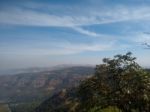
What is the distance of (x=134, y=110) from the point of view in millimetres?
66125

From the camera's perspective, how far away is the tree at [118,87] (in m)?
63.8

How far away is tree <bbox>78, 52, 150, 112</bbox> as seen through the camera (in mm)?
63844

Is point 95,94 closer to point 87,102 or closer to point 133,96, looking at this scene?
point 87,102

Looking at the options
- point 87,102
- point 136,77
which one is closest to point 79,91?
point 87,102

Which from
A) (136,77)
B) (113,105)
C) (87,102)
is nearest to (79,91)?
(87,102)

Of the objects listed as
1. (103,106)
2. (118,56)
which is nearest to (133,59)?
(118,56)

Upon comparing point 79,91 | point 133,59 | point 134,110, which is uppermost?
point 133,59

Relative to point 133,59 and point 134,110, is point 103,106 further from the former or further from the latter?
point 133,59

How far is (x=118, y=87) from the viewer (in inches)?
2549

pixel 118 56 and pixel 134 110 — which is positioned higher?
pixel 118 56

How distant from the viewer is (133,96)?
64.3 metres

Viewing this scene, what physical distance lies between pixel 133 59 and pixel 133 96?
7881 millimetres

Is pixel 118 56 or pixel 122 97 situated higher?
pixel 118 56

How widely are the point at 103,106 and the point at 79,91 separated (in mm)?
→ 6062
